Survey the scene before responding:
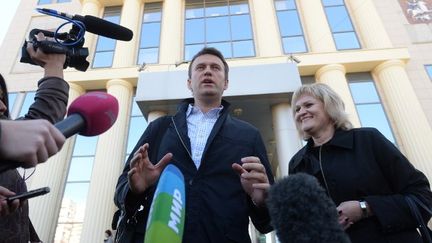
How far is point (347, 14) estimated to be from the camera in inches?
542

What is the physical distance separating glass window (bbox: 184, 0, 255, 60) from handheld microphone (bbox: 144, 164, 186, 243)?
12003 mm

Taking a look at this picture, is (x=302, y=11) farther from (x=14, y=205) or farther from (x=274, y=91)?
(x=14, y=205)

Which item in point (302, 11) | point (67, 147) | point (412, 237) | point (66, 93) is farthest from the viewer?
point (302, 11)

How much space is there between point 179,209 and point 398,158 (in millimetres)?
1542

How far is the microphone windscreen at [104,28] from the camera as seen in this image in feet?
5.46

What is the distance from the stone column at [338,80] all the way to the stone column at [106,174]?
762 cm

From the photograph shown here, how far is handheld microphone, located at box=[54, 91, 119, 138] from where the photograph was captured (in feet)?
2.70

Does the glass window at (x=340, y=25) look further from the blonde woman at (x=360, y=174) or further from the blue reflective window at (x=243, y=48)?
the blonde woman at (x=360, y=174)

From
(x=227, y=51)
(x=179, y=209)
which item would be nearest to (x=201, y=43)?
(x=227, y=51)

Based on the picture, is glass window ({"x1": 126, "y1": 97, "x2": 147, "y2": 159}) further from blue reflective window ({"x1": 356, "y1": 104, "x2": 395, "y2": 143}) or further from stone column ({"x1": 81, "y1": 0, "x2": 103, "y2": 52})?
blue reflective window ({"x1": 356, "y1": 104, "x2": 395, "y2": 143})

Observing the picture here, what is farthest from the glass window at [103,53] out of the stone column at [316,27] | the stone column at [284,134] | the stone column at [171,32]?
the stone column at [316,27]

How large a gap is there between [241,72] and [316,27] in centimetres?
587

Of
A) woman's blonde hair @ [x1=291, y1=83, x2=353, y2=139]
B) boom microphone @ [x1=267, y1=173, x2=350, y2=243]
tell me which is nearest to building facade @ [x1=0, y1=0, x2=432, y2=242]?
woman's blonde hair @ [x1=291, y1=83, x2=353, y2=139]

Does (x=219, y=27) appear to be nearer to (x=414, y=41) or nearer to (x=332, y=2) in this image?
(x=332, y=2)
